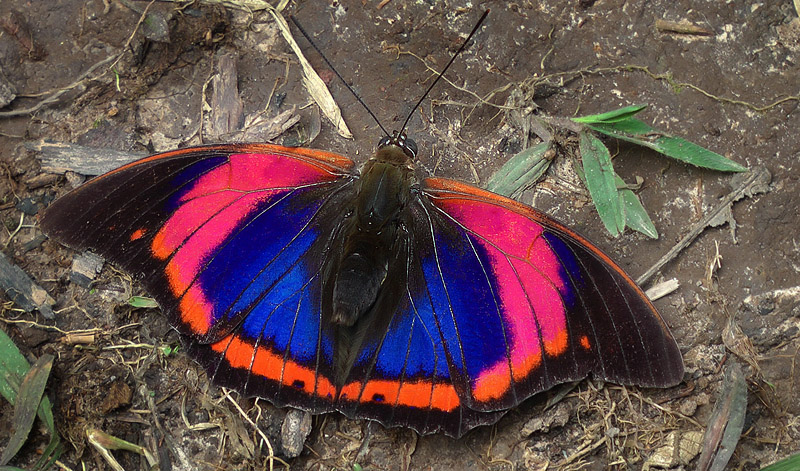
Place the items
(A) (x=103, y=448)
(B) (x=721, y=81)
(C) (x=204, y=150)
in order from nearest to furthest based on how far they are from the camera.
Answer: (C) (x=204, y=150), (A) (x=103, y=448), (B) (x=721, y=81)

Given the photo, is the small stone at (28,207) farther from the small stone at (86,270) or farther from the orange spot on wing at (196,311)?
the orange spot on wing at (196,311)

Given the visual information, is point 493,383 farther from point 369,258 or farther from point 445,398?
point 369,258

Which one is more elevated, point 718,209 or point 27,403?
point 718,209

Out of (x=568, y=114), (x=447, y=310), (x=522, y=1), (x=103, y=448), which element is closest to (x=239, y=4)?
(x=522, y=1)

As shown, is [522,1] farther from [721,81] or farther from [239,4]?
[239,4]

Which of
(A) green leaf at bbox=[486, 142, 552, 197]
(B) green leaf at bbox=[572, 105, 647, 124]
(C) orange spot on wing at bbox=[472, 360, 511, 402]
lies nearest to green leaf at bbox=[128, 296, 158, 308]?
(C) orange spot on wing at bbox=[472, 360, 511, 402]

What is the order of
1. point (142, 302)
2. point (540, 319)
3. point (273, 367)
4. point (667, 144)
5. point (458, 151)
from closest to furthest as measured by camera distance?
point (540, 319), point (273, 367), point (142, 302), point (667, 144), point (458, 151)

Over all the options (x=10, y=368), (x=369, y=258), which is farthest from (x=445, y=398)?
(x=10, y=368)

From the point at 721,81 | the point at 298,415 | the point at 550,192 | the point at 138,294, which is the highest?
the point at 721,81
